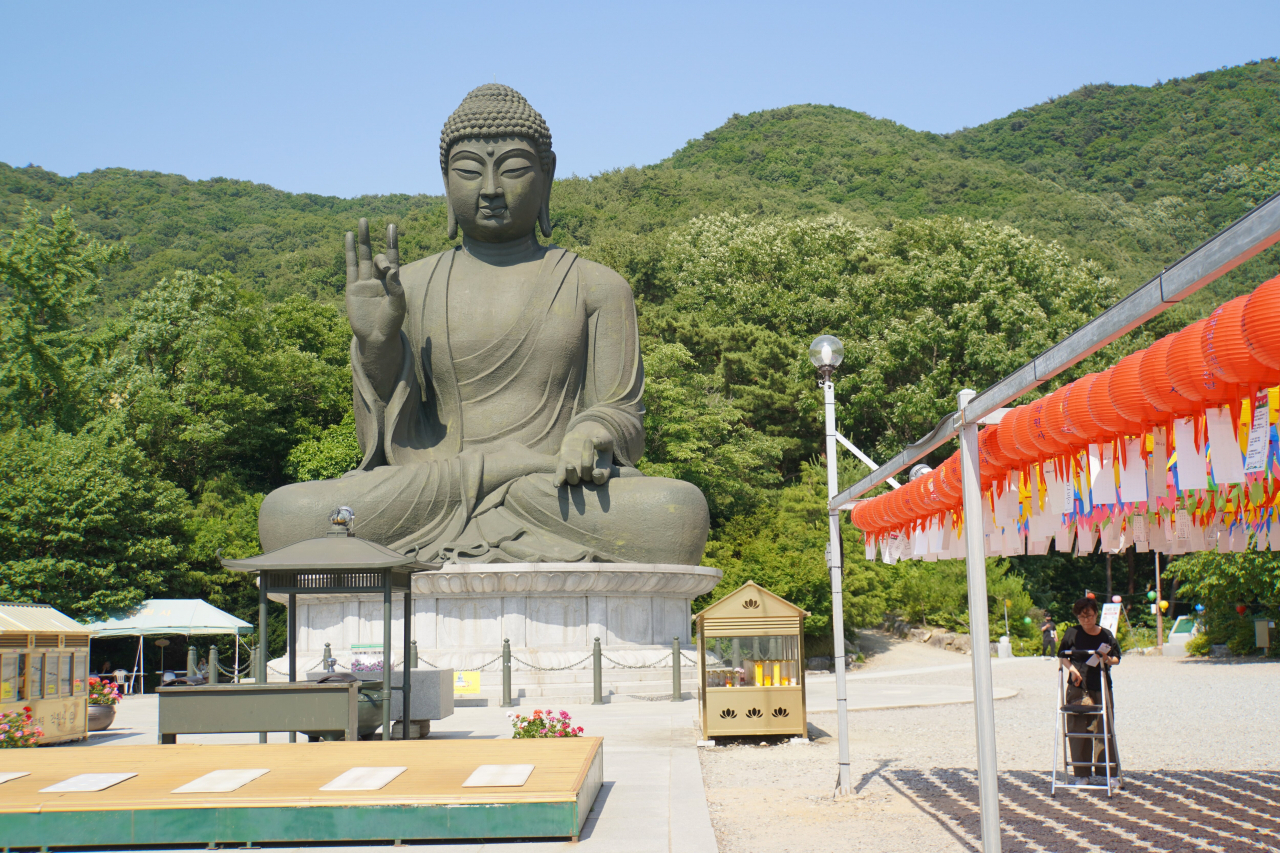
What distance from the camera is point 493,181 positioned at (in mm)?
13312

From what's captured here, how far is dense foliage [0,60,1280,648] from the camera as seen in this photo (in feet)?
67.1

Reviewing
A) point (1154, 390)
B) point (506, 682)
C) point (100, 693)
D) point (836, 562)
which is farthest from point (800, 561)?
point (1154, 390)

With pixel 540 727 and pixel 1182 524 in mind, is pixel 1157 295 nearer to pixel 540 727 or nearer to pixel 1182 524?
pixel 1182 524

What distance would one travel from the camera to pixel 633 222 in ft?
131

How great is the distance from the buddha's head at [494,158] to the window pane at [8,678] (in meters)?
6.88

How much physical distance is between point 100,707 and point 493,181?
6.96m

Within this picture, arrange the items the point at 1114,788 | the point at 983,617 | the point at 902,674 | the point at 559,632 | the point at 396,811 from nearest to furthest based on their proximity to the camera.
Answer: the point at 983,617 → the point at 396,811 → the point at 1114,788 → the point at 559,632 → the point at 902,674

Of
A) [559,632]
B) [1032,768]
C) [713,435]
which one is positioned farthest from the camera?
[713,435]

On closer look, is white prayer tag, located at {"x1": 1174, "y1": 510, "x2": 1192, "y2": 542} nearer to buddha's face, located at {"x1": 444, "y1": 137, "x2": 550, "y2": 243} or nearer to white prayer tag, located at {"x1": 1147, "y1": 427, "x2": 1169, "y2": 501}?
white prayer tag, located at {"x1": 1147, "y1": 427, "x2": 1169, "y2": 501}

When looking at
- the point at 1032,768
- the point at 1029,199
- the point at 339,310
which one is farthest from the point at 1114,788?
the point at 1029,199

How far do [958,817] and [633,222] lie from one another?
35.8 metres

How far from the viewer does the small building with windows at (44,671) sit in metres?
9.17

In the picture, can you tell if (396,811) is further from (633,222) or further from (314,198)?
(314,198)

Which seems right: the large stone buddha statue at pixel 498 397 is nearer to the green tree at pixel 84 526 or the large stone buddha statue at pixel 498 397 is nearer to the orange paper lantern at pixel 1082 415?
the orange paper lantern at pixel 1082 415
